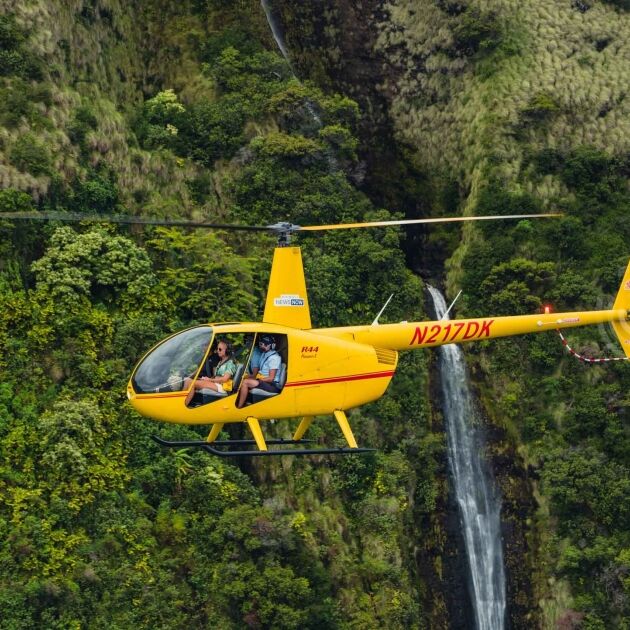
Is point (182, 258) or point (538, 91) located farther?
point (538, 91)

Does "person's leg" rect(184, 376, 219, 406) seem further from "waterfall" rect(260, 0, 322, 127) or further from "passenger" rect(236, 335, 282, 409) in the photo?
"waterfall" rect(260, 0, 322, 127)

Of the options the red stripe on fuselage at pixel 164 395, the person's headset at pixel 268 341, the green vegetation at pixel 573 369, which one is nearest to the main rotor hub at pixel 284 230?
the person's headset at pixel 268 341

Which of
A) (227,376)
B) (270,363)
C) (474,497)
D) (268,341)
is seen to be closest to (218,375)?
(227,376)

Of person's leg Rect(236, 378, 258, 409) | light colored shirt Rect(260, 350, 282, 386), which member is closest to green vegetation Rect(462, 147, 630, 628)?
light colored shirt Rect(260, 350, 282, 386)

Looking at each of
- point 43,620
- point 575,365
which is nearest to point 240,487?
point 43,620

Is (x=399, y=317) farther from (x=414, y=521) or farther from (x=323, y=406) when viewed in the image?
(x=323, y=406)

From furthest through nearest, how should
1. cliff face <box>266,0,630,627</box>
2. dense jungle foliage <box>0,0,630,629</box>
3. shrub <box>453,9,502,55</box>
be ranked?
shrub <box>453,9,502,55</box> → cliff face <box>266,0,630,627</box> → dense jungle foliage <box>0,0,630,629</box>

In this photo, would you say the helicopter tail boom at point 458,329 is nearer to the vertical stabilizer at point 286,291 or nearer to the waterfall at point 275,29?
the vertical stabilizer at point 286,291
